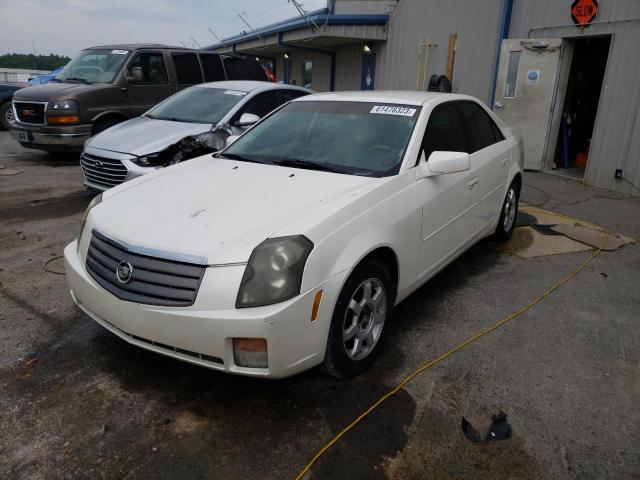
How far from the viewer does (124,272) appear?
8.19ft

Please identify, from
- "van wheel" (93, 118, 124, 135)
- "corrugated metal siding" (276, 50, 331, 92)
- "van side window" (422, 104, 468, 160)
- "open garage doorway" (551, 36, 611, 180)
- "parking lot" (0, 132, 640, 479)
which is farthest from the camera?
"corrugated metal siding" (276, 50, 331, 92)

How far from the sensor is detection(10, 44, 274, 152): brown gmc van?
8.21 metres

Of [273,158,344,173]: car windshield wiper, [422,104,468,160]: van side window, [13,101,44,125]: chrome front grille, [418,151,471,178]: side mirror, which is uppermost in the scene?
[422,104,468,160]: van side window

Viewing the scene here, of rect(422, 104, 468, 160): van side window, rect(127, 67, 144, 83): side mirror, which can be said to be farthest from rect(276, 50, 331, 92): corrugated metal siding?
rect(422, 104, 468, 160): van side window

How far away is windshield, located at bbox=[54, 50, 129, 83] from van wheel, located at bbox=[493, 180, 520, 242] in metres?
7.04

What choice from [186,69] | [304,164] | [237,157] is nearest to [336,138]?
[304,164]

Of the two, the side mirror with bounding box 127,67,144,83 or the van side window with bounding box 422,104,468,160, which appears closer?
the van side window with bounding box 422,104,468,160

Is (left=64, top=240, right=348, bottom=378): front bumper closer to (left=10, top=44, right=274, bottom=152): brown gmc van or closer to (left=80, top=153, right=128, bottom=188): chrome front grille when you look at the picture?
(left=80, top=153, right=128, bottom=188): chrome front grille

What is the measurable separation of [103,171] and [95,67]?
4.40 metres

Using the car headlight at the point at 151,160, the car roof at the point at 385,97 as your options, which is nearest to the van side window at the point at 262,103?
the car headlight at the point at 151,160

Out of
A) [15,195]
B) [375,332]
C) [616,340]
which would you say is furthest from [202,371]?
[15,195]

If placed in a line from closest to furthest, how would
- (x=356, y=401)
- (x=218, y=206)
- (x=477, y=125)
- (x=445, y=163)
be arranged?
(x=356, y=401)
(x=218, y=206)
(x=445, y=163)
(x=477, y=125)

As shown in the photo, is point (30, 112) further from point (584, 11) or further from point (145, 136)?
point (584, 11)

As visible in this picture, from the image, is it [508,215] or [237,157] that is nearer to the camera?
[237,157]
